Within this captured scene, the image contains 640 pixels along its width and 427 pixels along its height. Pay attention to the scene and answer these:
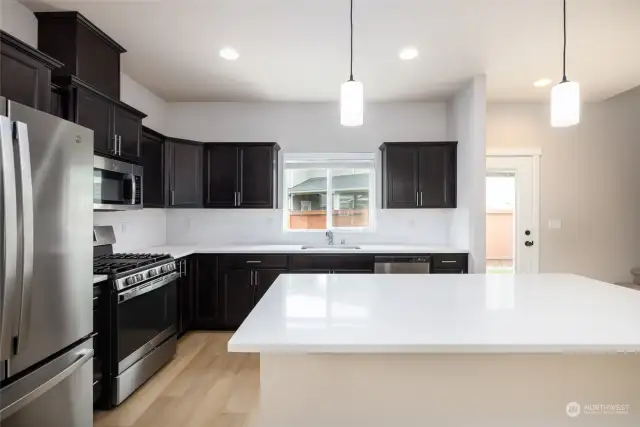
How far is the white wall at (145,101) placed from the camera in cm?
371

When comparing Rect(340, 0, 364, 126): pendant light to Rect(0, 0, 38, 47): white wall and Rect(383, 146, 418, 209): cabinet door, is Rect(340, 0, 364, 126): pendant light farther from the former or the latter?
Rect(383, 146, 418, 209): cabinet door

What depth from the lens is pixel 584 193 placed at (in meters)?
4.73

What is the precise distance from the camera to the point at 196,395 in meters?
2.63

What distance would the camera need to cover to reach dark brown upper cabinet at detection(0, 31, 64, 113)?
5.74 feet

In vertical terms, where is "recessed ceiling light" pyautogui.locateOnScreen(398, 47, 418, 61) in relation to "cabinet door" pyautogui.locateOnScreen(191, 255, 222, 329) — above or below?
above

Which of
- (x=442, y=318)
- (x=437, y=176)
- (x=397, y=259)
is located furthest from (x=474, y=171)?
(x=442, y=318)

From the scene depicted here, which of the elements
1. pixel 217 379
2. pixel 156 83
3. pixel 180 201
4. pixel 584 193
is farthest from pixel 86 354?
pixel 584 193

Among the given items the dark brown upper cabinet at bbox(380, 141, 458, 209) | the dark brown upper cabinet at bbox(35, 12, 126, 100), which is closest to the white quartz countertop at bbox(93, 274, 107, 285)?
the dark brown upper cabinet at bbox(35, 12, 126, 100)

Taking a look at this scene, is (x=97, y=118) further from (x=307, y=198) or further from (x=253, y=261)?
(x=307, y=198)

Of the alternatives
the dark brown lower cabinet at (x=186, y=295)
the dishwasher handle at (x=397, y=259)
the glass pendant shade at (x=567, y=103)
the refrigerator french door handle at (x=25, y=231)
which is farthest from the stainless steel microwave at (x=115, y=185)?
the glass pendant shade at (x=567, y=103)

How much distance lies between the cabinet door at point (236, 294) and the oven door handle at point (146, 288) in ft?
2.63

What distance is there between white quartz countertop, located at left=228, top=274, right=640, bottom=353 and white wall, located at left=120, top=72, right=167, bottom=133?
287 cm

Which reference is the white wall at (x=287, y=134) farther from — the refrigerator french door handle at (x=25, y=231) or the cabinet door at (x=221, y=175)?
the refrigerator french door handle at (x=25, y=231)

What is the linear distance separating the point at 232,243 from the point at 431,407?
12.2 ft
